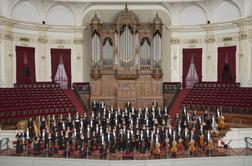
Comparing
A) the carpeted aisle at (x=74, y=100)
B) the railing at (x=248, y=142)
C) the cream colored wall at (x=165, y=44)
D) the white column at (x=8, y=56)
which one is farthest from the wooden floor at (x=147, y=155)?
the cream colored wall at (x=165, y=44)

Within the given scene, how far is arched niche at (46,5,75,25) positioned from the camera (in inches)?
780

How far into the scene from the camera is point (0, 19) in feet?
54.2

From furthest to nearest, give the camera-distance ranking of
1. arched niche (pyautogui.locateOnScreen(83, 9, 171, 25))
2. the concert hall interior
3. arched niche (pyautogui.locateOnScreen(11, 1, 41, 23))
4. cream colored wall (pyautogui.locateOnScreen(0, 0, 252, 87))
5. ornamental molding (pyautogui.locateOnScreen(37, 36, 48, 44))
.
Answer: arched niche (pyautogui.locateOnScreen(83, 9, 171, 25))
ornamental molding (pyautogui.locateOnScreen(37, 36, 48, 44))
cream colored wall (pyautogui.locateOnScreen(0, 0, 252, 87))
arched niche (pyautogui.locateOnScreen(11, 1, 41, 23))
the concert hall interior

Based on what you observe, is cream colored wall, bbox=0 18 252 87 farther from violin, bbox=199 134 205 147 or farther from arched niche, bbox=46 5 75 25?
violin, bbox=199 134 205 147

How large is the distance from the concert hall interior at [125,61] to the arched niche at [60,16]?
2.2 inches

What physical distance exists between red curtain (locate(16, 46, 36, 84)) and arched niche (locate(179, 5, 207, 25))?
854 centimetres

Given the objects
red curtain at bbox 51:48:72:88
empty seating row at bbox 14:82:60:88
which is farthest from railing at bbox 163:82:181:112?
empty seating row at bbox 14:82:60:88

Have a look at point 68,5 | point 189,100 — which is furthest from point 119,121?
point 68,5

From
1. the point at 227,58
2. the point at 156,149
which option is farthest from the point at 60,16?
the point at 156,149

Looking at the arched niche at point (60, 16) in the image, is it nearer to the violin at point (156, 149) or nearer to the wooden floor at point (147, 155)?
the wooden floor at point (147, 155)

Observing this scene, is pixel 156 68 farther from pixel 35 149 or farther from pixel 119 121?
pixel 35 149

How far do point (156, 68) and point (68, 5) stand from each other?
20.2ft

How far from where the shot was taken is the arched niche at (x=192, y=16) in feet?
65.3

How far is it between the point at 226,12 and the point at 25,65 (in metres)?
11.0
